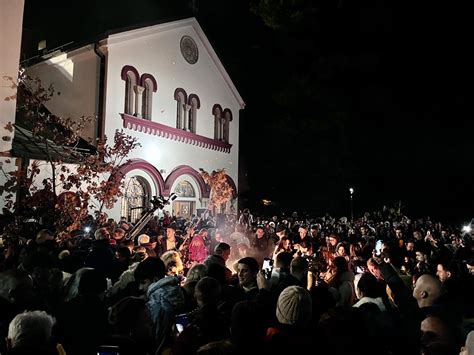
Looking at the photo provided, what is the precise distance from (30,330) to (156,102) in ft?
62.4

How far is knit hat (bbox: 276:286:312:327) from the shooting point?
3.34 meters

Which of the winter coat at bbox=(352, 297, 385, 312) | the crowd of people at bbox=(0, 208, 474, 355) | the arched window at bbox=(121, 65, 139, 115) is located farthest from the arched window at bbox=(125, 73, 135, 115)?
the winter coat at bbox=(352, 297, 385, 312)

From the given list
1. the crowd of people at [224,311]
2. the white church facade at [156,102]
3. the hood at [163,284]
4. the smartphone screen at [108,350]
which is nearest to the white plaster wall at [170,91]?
the white church facade at [156,102]

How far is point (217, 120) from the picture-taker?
26.0 metres

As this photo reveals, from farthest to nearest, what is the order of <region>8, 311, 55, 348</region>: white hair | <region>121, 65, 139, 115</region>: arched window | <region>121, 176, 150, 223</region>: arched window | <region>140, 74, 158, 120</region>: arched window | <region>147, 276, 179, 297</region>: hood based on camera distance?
1. <region>140, 74, 158, 120</region>: arched window
2. <region>121, 65, 139, 115</region>: arched window
3. <region>121, 176, 150, 223</region>: arched window
4. <region>147, 276, 179, 297</region>: hood
5. <region>8, 311, 55, 348</region>: white hair

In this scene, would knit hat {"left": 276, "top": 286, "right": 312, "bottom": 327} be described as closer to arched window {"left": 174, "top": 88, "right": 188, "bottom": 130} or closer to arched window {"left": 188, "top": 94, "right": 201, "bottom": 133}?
arched window {"left": 174, "top": 88, "right": 188, "bottom": 130}

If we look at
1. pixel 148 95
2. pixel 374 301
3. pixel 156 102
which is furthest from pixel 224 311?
pixel 156 102

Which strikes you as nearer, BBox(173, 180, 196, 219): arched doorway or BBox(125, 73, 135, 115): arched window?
BBox(125, 73, 135, 115): arched window

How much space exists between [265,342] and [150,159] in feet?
59.5

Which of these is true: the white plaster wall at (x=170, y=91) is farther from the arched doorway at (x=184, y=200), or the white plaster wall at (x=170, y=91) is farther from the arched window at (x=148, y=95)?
the arched doorway at (x=184, y=200)

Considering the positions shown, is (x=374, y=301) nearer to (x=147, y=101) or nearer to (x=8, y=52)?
(x=8, y=52)

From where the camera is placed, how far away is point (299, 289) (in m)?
3.55

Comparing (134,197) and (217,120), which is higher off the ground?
(217,120)

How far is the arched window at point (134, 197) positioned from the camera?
748 inches
